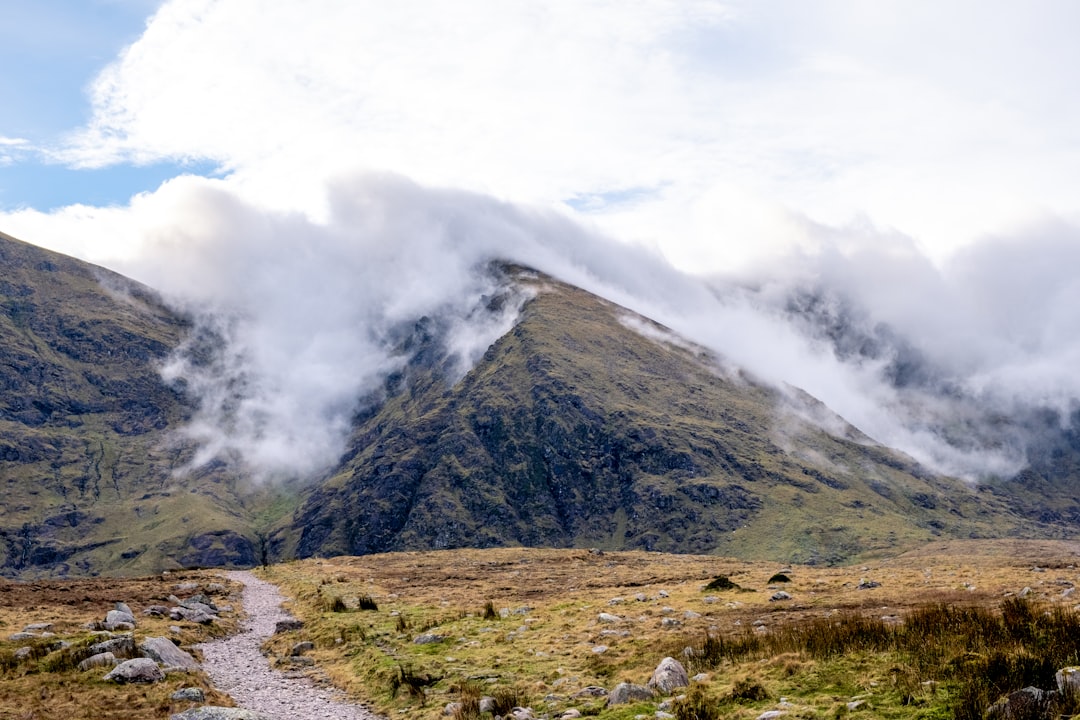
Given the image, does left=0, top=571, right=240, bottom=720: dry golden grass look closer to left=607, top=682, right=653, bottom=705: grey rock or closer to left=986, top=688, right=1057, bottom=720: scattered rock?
left=607, top=682, right=653, bottom=705: grey rock

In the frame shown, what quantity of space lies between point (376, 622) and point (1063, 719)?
1265 inches

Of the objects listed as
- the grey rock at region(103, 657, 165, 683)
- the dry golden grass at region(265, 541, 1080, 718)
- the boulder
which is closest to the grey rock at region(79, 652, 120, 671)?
the grey rock at region(103, 657, 165, 683)

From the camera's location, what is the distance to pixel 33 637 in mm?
33000

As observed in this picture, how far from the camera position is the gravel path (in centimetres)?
2595

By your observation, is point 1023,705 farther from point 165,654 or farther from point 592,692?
point 165,654

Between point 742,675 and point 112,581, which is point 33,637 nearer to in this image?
point 742,675

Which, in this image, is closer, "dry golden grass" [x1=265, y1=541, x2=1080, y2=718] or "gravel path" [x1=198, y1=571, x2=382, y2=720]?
"dry golden grass" [x1=265, y1=541, x2=1080, y2=718]

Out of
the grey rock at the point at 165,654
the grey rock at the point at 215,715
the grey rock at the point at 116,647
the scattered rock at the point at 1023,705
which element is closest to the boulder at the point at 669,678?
the scattered rock at the point at 1023,705

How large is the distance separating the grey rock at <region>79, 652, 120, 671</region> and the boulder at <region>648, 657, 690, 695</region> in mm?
18834

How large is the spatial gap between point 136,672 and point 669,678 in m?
17.6

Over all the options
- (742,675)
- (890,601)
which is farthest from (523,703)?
(890,601)

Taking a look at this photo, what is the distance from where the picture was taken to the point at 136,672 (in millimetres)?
27000

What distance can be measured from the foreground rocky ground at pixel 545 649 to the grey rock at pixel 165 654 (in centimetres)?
7

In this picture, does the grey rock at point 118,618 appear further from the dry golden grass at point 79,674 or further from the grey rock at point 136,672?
the grey rock at point 136,672
